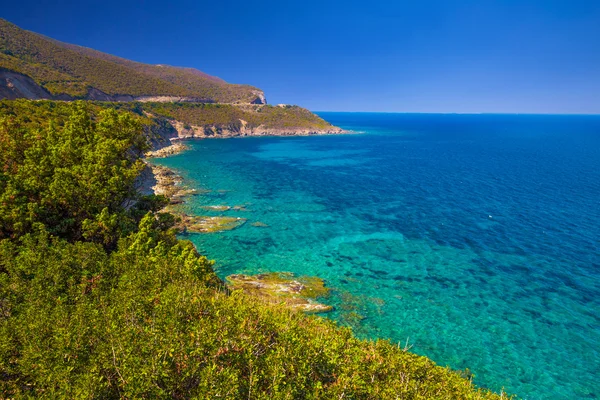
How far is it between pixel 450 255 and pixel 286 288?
101 ft

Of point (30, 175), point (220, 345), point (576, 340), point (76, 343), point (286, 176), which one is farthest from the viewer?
point (286, 176)

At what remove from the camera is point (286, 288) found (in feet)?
146

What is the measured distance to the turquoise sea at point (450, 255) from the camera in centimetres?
3491

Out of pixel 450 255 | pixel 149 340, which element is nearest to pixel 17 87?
pixel 149 340

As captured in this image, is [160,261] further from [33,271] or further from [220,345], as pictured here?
[220,345]

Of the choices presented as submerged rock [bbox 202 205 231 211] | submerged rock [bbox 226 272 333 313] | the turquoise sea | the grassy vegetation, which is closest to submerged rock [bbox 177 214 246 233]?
the turquoise sea

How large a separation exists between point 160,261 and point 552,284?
53.7 metres

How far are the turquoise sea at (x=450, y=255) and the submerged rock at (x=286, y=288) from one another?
79.5 inches

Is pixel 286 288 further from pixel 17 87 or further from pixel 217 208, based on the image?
pixel 17 87

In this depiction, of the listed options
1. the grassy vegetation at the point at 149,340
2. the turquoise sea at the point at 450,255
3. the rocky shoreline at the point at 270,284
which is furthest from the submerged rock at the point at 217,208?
the grassy vegetation at the point at 149,340

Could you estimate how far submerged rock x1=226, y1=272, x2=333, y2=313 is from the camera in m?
40.8

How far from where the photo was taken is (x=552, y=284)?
153 ft

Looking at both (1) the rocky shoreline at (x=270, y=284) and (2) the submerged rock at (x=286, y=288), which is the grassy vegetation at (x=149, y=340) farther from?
(2) the submerged rock at (x=286, y=288)

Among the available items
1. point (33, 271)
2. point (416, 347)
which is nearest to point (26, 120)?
point (33, 271)
